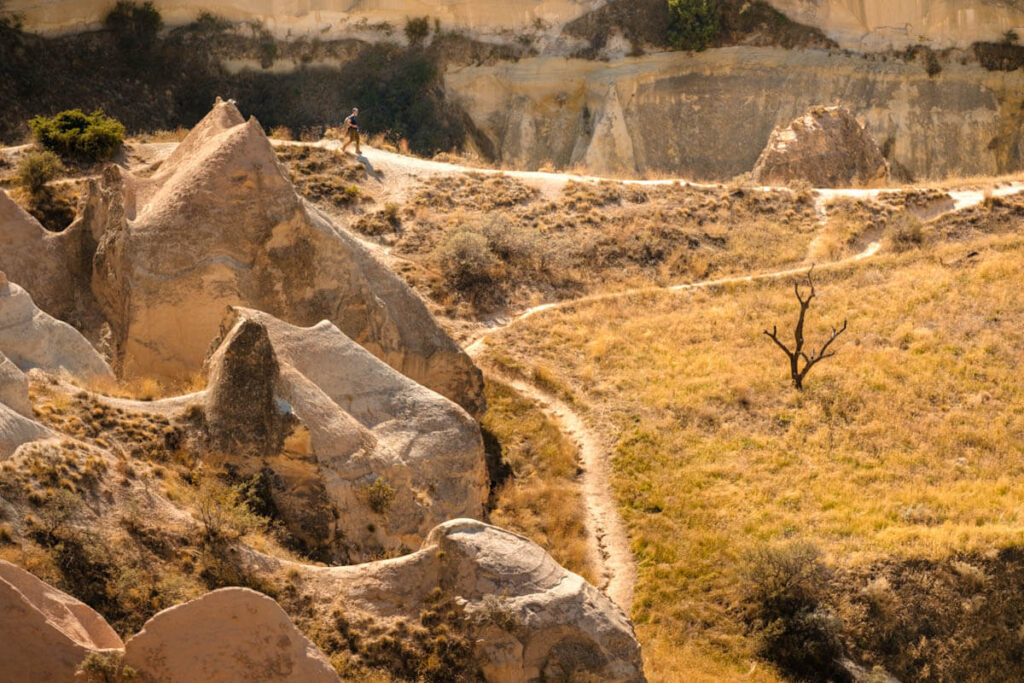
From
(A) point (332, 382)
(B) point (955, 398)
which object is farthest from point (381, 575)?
(B) point (955, 398)

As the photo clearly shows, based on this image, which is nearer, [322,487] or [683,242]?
[322,487]

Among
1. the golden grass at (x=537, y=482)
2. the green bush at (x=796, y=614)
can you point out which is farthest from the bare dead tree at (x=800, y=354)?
the green bush at (x=796, y=614)

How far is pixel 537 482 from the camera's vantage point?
24016 millimetres

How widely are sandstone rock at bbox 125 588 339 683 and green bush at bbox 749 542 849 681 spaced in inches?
376

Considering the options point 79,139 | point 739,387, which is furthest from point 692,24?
point 739,387

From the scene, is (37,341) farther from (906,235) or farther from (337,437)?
(906,235)

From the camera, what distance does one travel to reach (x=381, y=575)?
1520 cm

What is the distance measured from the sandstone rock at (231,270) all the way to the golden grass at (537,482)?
184 centimetres

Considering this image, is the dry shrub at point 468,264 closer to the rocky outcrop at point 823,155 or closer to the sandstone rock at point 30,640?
the rocky outcrop at point 823,155

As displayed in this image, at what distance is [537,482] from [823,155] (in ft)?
76.7

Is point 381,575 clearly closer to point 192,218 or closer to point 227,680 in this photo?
point 227,680

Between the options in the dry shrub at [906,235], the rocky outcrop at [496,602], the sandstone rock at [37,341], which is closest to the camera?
the rocky outcrop at [496,602]

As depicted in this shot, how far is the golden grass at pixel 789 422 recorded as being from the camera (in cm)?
2133

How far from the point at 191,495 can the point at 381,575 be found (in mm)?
2675
